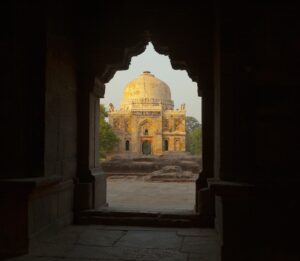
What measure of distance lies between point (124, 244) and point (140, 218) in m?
0.89

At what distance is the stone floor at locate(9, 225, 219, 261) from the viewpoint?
127 inches

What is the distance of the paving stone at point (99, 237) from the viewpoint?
3672 millimetres

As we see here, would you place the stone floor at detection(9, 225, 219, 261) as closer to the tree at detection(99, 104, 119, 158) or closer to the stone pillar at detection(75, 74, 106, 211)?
the stone pillar at detection(75, 74, 106, 211)

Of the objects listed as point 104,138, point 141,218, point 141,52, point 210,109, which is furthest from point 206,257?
point 104,138

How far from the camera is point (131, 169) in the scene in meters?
16.2

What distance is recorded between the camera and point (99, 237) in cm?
389

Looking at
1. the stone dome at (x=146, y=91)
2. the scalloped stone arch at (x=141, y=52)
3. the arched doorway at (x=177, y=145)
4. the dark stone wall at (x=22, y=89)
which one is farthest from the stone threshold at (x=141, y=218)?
the stone dome at (x=146, y=91)

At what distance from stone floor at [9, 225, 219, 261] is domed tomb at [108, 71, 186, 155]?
1389 inches

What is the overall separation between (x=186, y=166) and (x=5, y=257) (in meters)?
14.6

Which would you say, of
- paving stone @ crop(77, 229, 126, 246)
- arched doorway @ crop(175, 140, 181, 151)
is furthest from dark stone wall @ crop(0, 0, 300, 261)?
arched doorway @ crop(175, 140, 181, 151)

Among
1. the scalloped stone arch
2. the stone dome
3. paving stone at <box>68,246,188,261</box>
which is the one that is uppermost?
the stone dome

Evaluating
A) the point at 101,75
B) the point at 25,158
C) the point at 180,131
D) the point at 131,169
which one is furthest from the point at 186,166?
Answer: the point at 180,131

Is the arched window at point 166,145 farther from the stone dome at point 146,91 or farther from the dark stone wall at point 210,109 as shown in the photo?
the dark stone wall at point 210,109

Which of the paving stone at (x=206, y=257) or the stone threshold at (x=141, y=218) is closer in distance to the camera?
the paving stone at (x=206, y=257)
